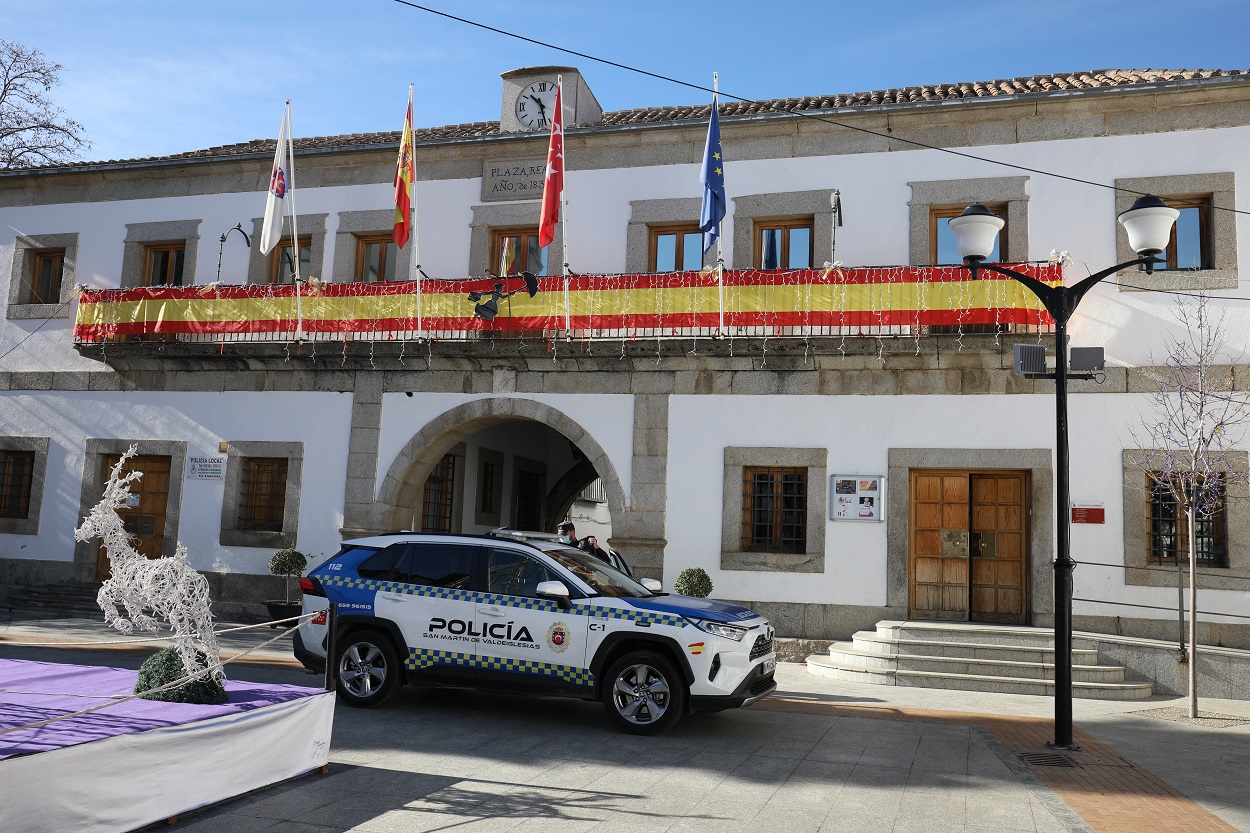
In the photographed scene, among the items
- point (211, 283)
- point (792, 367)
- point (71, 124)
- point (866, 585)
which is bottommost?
point (866, 585)

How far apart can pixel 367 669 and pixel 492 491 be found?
1086 centimetres

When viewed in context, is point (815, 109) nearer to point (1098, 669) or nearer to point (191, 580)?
point (1098, 669)

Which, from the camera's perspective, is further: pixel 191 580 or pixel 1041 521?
pixel 1041 521

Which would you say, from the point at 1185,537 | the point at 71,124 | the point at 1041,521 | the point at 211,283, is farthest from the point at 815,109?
the point at 71,124

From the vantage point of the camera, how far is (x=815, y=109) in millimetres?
15516

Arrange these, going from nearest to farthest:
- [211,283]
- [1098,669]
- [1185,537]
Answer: [1098,669]
[1185,537]
[211,283]

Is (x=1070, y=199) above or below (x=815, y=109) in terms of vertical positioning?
below

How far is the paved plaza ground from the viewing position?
6.17 m

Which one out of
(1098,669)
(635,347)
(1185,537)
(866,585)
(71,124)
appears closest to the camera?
(1098,669)

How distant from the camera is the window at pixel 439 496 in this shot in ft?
59.4

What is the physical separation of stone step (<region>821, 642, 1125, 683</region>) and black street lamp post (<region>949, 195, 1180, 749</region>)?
3686 millimetres

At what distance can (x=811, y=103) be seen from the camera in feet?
54.1

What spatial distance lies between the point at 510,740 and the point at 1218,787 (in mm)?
5387

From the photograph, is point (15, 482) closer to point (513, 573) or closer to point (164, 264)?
point (164, 264)
